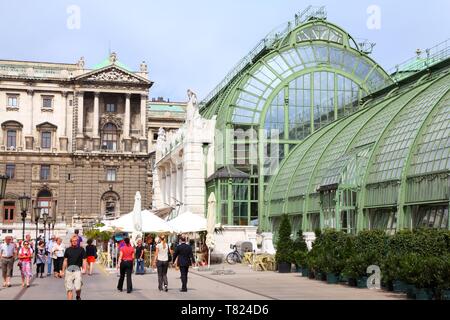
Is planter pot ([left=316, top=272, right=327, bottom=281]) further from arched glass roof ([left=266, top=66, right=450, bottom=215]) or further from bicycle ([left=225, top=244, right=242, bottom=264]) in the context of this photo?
bicycle ([left=225, top=244, right=242, bottom=264])

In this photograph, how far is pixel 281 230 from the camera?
116 feet

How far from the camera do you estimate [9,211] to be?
110 metres

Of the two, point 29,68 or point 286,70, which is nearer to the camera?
point 286,70

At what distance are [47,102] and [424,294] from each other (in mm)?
98766

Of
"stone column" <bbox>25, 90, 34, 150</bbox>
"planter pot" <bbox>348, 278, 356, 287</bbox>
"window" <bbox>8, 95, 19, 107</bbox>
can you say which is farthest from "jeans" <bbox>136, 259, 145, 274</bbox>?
"window" <bbox>8, 95, 19, 107</bbox>

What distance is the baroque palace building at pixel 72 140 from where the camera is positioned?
112 meters

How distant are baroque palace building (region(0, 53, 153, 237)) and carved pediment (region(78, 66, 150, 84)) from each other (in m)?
Answer: 0.16

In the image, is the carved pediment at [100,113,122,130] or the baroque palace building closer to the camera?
the baroque palace building

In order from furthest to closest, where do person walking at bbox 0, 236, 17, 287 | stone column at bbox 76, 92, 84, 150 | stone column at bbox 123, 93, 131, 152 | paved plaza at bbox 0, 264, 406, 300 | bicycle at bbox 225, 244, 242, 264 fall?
stone column at bbox 123, 93, 131, 152, stone column at bbox 76, 92, 84, 150, bicycle at bbox 225, 244, 242, 264, person walking at bbox 0, 236, 17, 287, paved plaza at bbox 0, 264, 406, 300

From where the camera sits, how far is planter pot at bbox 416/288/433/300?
21.4 m

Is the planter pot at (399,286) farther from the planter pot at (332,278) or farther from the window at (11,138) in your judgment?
the window at (11,138)
